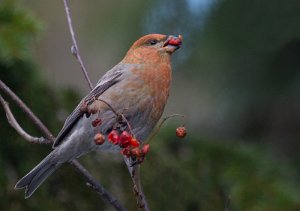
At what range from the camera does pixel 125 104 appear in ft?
15.2

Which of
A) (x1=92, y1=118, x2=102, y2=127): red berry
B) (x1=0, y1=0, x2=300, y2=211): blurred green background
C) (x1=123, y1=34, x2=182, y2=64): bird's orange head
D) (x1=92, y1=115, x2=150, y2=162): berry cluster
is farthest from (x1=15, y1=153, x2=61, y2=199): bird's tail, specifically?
(x1=123, y1=34, x2=182, y2=64): bird's orange head

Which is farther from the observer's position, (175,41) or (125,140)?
(175,41)

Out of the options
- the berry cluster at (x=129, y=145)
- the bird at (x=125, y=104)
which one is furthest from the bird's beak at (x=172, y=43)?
the berry cluster at (x=129, y=145)

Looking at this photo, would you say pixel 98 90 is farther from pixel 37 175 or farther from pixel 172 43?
pixel 37 175

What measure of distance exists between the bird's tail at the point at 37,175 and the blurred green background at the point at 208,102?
0.13 m

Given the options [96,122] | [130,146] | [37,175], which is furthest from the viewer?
[37,175]

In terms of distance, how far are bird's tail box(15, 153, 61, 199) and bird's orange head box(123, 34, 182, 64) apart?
919 millimetres

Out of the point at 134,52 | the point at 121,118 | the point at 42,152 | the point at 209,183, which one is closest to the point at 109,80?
the point at 134,52

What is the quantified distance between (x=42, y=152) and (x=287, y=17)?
1855 millimetres

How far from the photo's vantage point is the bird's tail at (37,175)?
4293mm

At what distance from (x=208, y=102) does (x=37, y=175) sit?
204 cm

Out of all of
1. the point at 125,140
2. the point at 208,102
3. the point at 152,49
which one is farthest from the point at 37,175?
the point at 208,102

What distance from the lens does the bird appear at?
4.51 meters

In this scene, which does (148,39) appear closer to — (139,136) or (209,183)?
(139,136)
